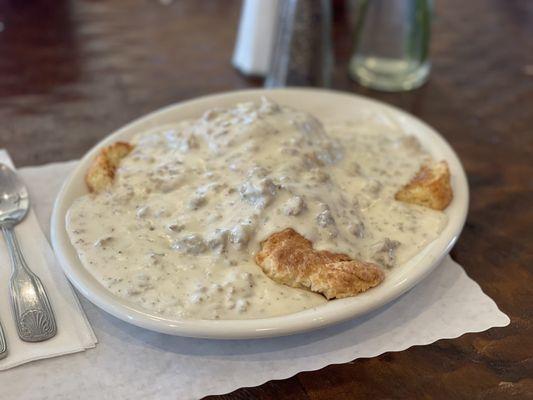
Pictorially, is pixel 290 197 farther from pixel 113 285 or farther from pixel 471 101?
pixel 471 101

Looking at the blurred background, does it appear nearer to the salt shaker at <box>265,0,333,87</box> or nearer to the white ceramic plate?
the salt shaker at <box>265,0,333,87</box>

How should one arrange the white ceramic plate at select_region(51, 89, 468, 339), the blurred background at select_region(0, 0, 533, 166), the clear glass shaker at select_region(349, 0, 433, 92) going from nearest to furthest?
the white ceramic plate at select_region(51, 89, 468, 339)
the blurred background at select_region(0, 0, 533, 166)
the clear glass shaker at select_region(349, 0, 433, 92)

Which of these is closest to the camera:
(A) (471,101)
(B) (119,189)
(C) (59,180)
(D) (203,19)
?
(B) (119,189)

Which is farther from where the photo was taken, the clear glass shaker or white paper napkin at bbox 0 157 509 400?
the clear glass shaker

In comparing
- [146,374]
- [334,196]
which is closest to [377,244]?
[334,196]

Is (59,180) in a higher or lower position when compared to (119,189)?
lower

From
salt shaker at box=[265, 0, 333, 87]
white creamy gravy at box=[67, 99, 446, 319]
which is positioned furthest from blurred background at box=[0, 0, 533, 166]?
white creamy gravy at box=[67, 99, 446, 319]

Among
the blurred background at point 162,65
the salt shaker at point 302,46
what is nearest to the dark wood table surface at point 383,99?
the blurred background at point 162,65
